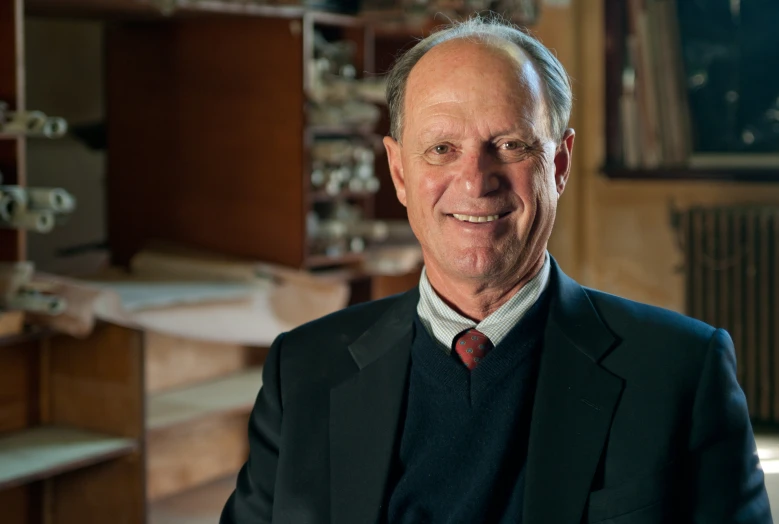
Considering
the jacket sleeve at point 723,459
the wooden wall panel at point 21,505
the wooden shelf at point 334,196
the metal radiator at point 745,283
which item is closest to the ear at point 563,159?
the jacket sleeve at point 723,459

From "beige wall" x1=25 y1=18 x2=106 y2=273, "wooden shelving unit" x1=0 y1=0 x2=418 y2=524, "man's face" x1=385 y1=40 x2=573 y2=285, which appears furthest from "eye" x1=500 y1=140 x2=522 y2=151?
"beige wall" x1=25 y1=18 x2=106 y2=273

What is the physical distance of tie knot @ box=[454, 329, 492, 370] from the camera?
1471 mm

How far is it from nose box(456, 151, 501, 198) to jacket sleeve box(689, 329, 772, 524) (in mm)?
379

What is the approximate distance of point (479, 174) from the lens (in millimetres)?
1409

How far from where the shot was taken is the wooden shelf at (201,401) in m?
→ 3.01

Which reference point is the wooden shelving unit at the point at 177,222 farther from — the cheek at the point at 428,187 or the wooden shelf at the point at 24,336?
the cheek at the point at 428,187

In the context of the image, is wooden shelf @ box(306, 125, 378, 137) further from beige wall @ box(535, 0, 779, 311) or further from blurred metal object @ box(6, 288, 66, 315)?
beige wall @ box(535, 0, 779, 311)

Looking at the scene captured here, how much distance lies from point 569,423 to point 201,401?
200cm

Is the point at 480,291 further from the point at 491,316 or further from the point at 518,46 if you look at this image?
the point at 518,46

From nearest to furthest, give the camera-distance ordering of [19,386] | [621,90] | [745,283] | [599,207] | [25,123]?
[25,123] → [19,386] → [745,283] → [621,90] → [599,207]

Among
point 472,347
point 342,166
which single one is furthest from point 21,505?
point 472,347

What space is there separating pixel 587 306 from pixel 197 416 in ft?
5.89

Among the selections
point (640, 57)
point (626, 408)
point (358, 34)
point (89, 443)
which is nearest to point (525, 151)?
point (626, 408)

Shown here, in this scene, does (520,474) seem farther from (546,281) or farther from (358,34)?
(358,34)
